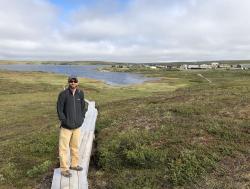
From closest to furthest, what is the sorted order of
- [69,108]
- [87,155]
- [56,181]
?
[56,181] < [69,108] < [87,155]

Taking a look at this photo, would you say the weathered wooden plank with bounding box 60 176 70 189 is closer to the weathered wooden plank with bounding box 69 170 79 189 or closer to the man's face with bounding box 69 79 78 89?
the weathered wooden plank with bounding box 69 170 79 189

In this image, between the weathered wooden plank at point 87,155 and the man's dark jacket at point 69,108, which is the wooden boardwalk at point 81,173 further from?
the man's dark jacket at point 69,108

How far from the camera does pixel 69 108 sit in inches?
479

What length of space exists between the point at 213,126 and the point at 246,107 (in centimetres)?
380

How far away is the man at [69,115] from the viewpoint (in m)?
12.1

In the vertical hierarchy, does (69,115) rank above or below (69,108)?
below

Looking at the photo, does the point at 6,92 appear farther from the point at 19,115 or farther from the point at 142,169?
the point at 142,169

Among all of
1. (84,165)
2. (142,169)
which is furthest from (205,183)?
(84,165)

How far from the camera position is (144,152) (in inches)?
564

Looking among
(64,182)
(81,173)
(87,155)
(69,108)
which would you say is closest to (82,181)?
(64,182)

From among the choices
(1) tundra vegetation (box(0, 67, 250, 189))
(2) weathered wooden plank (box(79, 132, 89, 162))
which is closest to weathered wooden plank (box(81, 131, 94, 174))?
(2) weathered wooden plank (box(79, 132, 89, 162))

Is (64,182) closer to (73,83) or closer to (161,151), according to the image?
(73,83)

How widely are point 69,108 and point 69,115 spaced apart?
8.9 inches

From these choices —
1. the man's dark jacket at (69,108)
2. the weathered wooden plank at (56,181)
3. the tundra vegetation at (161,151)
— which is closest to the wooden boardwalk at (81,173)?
the weathered wooden plank at (56,181)
